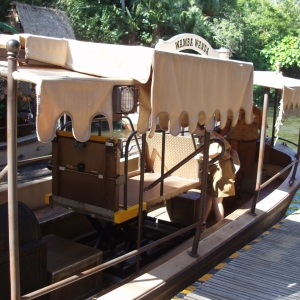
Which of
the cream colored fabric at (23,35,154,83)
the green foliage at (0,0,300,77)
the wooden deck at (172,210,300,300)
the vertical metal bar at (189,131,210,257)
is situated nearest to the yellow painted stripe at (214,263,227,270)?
the wooden deck at (172,210,300,300)

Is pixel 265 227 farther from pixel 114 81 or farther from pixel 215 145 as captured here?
pixel 114 81

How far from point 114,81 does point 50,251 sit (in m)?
1.79

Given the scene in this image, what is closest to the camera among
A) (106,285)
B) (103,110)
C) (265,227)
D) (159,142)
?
(103,110)

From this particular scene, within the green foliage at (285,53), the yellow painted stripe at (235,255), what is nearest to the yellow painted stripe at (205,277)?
the yellow painted stripe at (235,255)

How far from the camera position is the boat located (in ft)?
7.78

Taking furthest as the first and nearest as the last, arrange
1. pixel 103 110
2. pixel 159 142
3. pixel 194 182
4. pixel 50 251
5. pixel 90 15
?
pixel 90 15 → pixel 159 142 → pixel 194 182 → pixel 50 251 → pixel 103 110

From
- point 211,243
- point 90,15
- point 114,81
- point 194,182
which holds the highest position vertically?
point 90,15

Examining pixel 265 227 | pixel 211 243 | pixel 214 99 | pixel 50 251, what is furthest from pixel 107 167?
pixel 265 227

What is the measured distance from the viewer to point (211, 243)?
437cm

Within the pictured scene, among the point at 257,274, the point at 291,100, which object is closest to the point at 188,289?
the point at 257,274

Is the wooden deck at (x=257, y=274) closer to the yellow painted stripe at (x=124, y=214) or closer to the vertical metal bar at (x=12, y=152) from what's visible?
the yellow painted stripe at (x=124, y=214)

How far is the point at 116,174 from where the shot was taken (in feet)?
12.0

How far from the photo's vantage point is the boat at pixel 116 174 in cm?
237

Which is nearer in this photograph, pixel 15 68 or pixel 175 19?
pixel 15 68
